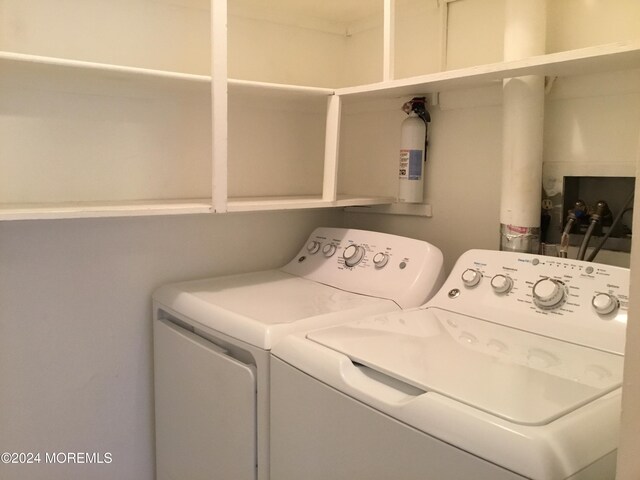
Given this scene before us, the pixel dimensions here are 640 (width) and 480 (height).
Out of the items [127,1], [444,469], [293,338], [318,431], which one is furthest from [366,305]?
[127,1]

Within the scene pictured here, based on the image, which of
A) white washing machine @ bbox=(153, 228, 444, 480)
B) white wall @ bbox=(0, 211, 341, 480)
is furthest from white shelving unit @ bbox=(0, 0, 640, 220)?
white washing machine @ bbox=(153, 228, 444, 480)

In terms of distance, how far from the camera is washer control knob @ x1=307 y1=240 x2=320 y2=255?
1.95 m

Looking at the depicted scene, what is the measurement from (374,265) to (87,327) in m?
0.88

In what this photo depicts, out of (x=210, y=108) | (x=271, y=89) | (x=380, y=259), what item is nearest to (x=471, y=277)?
(x=380, y=259)

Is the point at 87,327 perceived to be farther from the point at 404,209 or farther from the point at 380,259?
the point at 404,209

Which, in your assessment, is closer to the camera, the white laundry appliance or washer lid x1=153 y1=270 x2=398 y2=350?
the white laundry appliance

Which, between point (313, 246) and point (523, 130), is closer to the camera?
point (523, 130)

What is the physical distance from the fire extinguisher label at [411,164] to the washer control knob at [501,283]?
0.53 metres

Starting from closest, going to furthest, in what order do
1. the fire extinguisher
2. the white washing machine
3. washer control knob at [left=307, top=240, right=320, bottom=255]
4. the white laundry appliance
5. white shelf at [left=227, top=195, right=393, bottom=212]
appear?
the white laundry appliance, the white washing machine, white shelf at [left=227, top=195, right=393, bottom=212], the fire extinguisher, washer control knob at [left=307, top=240, right=320, bottom=255]

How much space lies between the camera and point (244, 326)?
1.33 meters

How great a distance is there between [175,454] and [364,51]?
1.54 metres

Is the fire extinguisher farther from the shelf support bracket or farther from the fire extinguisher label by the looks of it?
the shelf support bracket

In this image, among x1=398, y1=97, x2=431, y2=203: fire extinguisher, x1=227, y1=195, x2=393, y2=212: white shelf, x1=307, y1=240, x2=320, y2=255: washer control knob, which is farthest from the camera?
x1=307, y1=240, x2=320, y2=255: washer control knob

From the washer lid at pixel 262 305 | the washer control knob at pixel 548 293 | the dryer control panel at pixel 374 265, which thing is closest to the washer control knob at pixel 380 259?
the dryer control panel at pixel 374 265
